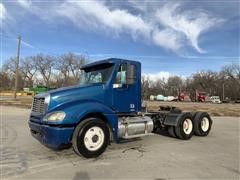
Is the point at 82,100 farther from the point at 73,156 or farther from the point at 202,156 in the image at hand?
the point at 202,156

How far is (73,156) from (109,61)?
9.77ft

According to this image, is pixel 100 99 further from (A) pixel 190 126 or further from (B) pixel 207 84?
(B) pixel 207 84

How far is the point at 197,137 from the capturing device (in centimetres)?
1084

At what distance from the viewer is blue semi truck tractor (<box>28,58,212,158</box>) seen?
6973 mm

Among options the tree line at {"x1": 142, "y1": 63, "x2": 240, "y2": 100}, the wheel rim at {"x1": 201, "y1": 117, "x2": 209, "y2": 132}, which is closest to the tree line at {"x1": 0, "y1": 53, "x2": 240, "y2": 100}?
the tree line at {"x1": 142, "y1": 63, "x2": 240, "y2": 100}

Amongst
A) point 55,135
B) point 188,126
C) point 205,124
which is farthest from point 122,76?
point 205,124

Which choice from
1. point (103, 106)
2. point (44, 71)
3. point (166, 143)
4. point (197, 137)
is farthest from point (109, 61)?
point (44, 71)

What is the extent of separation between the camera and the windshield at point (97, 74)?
328 inches

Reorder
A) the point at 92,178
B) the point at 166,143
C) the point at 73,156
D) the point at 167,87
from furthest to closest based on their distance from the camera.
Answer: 1. the point at 167,87
2. the point at 166,143
3. the point at 73,156
4. the point at 92,178

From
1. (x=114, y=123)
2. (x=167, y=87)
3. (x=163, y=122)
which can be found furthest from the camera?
(x=167, y=87)

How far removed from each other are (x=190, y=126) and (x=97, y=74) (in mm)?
4320

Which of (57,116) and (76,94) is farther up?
(76,94)

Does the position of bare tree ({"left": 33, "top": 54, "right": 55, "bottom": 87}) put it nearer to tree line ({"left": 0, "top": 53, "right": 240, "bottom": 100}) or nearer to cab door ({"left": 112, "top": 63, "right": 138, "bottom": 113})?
tree line ({"left": 0, "top": 53, "right": 240, "bottom": 100})

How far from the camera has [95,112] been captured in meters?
7.50
